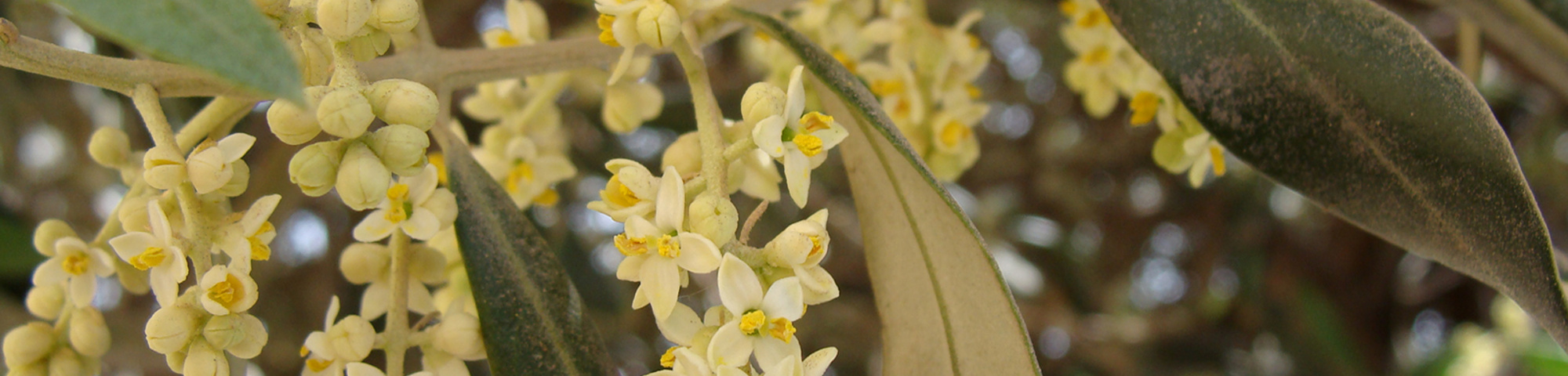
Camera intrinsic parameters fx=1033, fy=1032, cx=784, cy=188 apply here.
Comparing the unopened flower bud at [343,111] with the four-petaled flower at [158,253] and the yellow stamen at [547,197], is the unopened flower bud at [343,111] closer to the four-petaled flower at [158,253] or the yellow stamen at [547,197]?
the four-petaled flower at [158,253]

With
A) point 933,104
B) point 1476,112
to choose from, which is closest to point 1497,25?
point 1476,112

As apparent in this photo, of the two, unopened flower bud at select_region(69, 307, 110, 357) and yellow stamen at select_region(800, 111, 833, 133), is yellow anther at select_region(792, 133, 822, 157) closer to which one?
yellow stamen at select_region(800, 111, 833, 133)

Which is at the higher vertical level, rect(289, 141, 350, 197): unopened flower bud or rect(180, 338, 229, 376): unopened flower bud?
rect(289, 141, 350, 197): unopened flower bud

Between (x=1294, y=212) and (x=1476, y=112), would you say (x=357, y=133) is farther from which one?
(x=1294, y=212)

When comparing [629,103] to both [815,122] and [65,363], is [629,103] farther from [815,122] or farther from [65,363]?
[65,363]

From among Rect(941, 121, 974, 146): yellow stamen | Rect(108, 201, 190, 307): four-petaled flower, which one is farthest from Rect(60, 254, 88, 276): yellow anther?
Rect(941, 121, 974, 146): yellow stamen
